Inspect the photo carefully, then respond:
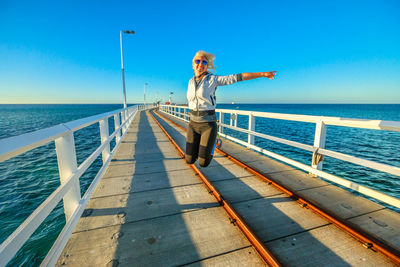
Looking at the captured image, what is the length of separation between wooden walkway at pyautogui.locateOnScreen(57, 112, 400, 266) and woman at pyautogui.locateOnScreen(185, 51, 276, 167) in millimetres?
934

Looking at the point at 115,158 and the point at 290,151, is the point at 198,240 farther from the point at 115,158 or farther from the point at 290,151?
the point at 290,151

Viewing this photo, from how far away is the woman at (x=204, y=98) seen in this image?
293 cm

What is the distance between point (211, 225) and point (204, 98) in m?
1.93

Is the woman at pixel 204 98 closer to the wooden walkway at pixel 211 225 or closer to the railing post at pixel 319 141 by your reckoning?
the wooden walkway at pixel 211 225

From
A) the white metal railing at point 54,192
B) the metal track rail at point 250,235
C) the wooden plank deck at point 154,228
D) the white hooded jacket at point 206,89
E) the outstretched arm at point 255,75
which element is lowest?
the wooden plank deck at point 154,228

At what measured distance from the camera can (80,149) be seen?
12.4 metres

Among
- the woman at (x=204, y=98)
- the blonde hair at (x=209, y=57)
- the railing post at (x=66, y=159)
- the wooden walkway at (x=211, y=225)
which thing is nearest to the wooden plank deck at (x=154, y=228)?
the wooden walkway at (x=211, y=225)

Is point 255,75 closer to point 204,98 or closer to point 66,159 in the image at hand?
point 204,98

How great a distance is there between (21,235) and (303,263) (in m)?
2.54

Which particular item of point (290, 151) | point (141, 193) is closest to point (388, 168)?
point (141, 193)

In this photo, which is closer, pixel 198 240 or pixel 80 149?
pixel 198 240

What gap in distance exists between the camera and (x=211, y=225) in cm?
248

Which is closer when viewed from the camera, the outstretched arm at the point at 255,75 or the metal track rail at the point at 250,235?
the metal track rail at the point at 250,235

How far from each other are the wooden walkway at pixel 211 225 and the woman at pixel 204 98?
3.06 feet
